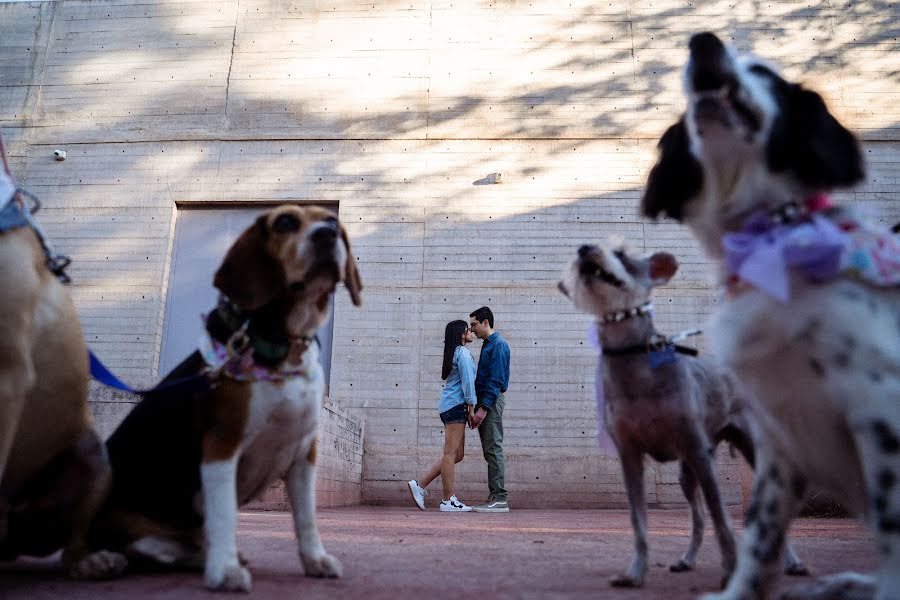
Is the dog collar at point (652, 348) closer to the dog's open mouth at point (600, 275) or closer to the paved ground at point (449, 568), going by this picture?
the dog's open mouth at point (600, 275)

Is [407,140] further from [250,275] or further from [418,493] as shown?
[250,275]

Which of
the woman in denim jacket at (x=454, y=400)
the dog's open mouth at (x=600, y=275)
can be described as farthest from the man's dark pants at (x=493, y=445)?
the dog's open mouth at (x=600, y=275)

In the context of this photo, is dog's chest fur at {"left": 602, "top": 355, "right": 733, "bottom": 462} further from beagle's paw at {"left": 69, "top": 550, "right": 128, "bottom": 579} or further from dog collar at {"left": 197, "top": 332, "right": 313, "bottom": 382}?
beagle's paw at {"left": 69, "top": 550, "right": 128, "bottom": 579}

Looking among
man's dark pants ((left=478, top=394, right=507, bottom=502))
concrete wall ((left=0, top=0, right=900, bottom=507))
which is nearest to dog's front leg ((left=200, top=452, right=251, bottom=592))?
man's dark pants ((left=478, top=394, right=507, bottom=502))

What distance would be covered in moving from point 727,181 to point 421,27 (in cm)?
1177

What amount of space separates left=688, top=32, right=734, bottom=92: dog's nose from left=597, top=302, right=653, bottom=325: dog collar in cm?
135

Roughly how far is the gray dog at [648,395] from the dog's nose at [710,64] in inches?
52.9

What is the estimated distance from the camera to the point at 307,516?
2.55 meters

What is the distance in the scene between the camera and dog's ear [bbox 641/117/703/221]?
6.89ft

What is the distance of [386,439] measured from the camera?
11133 millimetres

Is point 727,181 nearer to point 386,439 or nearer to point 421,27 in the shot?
point 386,439

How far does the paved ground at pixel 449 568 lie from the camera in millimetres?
2221

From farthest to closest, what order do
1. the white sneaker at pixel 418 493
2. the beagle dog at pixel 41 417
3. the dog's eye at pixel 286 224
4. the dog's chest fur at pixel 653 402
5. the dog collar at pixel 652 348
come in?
the white sneaker at pixel 418 493 → the dog collar at pixel 652 348 → the dog's chest fur at pixel 653 402 → the dog's eye at pixel 286 224 → the beagle dog at pixel 41 417

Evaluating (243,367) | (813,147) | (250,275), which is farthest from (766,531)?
(250,275)
